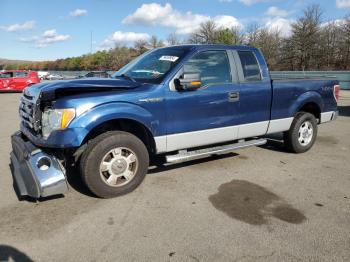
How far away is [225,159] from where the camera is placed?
233 inches

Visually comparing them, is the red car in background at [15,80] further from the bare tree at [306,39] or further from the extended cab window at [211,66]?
the bare tree at [306,39]

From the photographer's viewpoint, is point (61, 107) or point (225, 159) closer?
point (61, 107)

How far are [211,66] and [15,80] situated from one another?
73.9 ft

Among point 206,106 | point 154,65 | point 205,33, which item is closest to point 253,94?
point 206,106

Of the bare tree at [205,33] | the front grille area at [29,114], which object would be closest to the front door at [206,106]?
the front grille area at [29,114]

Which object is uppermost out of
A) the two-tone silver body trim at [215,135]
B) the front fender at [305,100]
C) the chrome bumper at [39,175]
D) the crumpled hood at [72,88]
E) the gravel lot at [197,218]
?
the crumpled hood at [72,88]

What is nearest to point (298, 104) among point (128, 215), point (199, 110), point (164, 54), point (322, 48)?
point (199, 110)

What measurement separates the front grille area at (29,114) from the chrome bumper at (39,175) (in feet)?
0.95

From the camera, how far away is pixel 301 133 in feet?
20.6

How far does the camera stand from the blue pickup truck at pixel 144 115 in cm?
383

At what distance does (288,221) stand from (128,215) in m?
1.75

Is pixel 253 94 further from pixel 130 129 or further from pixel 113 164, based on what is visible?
pixel 113 164

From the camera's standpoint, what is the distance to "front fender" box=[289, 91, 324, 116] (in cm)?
596

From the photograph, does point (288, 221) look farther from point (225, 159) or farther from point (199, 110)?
point (225, 159)
